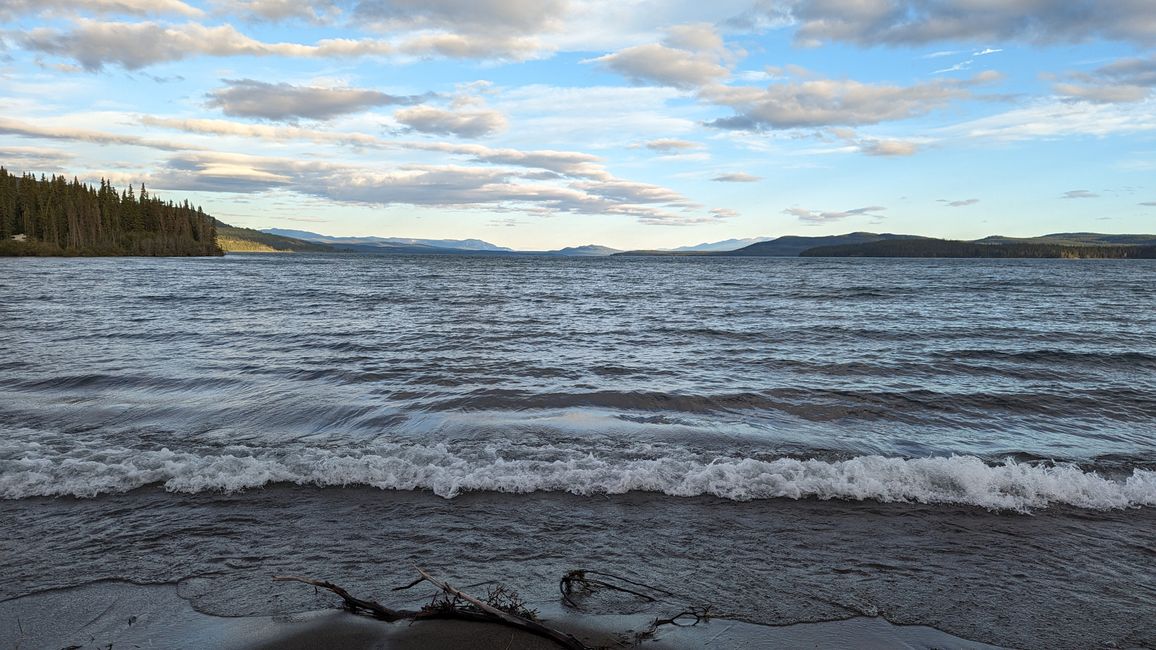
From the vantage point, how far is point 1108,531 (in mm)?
6488

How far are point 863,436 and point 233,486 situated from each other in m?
9.15

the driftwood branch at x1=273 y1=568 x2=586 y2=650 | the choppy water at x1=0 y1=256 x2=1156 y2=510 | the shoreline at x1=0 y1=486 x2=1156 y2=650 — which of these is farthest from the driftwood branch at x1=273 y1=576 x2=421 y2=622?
the choppy water at x1=0 y1=256 x2=1156 y2=510

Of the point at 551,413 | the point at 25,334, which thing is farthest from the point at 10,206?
the point at 551,413

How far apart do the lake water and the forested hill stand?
130734mm

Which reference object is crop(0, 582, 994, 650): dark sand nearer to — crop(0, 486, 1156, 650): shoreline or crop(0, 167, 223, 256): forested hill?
crop(0, 486, 1156, 650): shoreline

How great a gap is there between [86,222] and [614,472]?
156103mm

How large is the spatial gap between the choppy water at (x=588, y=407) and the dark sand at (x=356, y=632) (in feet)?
9.29

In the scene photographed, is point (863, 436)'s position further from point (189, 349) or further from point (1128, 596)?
point (189, 349)

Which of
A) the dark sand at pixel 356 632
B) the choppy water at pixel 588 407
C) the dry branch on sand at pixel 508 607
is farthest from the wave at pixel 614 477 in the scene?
the dark sand at pixel 356 632

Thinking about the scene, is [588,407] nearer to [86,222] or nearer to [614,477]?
[614,477]

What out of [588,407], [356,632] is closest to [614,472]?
[356,632]

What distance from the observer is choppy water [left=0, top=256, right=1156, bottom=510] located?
7.76m

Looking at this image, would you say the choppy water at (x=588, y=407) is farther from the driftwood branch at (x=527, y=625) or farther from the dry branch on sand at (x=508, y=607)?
the driftwood branch at (x=527, y=625)

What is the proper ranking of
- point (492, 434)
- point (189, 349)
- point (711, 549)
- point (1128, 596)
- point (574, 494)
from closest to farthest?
point (1128, 596) < point (711, 549) < point (574, 494) < point (492, 434) < point (189, 349)
